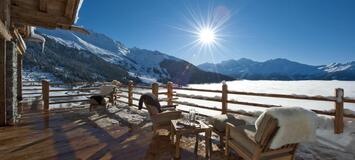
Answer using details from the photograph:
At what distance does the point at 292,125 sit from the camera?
2297 millimetres

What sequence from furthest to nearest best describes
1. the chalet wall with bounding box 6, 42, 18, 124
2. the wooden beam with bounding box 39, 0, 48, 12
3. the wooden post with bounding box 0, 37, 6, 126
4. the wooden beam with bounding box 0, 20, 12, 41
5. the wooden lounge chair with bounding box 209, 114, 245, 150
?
the wooden beam with bounding box 39, 0, 48, 12 < the chalet wall with bounding box 6, 42, 18, 124 < the wooden post with bounding box 0, 37, 6, 126 < the wooden beam with bounding box 0, 20, 12, 41 < the wooden lounge chair with bounding box 209, 114, 245, 150

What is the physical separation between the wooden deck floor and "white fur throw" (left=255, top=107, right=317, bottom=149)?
4.14 feet

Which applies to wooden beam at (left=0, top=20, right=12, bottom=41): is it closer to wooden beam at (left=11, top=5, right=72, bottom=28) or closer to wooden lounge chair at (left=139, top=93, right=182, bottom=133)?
wooden beam at (left=11, top=5, right=72, bottom=28)

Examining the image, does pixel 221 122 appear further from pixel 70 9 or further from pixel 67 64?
pixel 67 64

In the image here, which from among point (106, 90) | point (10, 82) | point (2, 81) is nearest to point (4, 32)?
point (2, 81)

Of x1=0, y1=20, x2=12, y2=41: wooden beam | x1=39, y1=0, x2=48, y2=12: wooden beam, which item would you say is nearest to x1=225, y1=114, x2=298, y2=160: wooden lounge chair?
x1=0, y1=20, x2=12, y2=41: wooden beam

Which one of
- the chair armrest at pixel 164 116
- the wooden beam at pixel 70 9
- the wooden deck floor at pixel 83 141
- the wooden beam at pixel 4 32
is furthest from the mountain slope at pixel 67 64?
the chair armrest at pixel 164 116

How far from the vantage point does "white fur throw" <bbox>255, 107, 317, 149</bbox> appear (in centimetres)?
225

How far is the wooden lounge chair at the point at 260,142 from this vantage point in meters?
2.31

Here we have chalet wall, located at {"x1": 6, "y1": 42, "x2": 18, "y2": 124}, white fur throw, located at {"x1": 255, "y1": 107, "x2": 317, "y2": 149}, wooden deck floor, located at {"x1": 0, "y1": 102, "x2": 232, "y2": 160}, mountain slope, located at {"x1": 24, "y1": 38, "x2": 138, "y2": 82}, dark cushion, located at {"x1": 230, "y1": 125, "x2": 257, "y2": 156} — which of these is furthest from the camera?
mountain slope, located at {"x1": 24, "y1": 38, "x2": 138, "y2": 82}

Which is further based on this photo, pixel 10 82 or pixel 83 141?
pixel 10 82

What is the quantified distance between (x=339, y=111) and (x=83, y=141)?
486 centimetres

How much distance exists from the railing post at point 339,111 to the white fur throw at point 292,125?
2.28 m

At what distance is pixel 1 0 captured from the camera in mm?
4621
